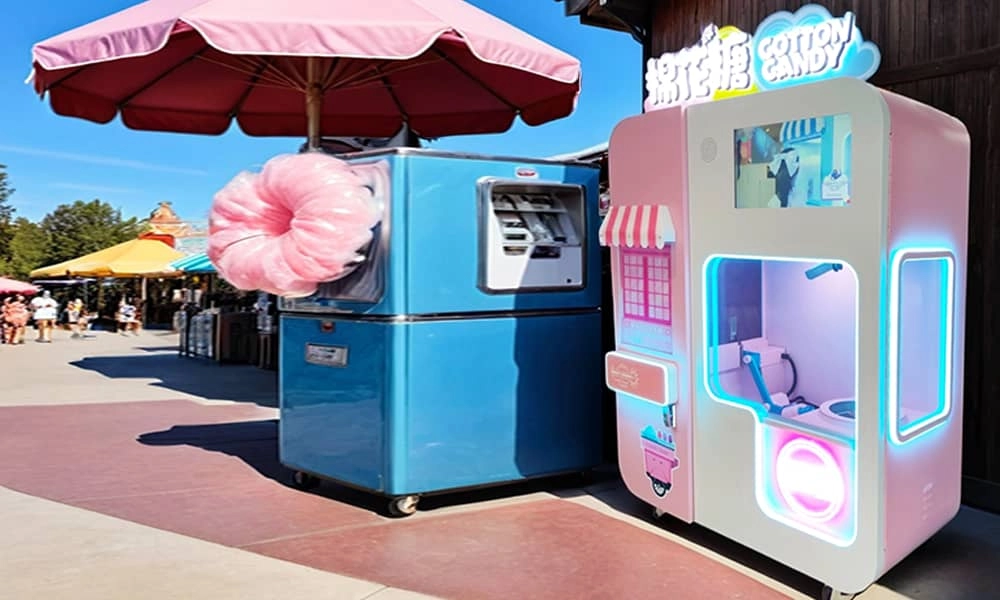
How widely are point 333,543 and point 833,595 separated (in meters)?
2.21

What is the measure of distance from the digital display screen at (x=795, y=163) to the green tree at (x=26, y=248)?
125 feet

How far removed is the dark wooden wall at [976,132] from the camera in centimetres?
416

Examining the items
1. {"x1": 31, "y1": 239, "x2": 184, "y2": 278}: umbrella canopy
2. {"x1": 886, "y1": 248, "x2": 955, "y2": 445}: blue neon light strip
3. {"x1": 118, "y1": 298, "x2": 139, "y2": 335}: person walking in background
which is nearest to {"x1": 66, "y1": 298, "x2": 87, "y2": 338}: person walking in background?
{"x1": 118, "y1": 298, "x2": 139, "y2": 335}: person walking in background

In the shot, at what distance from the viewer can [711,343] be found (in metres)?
3.61

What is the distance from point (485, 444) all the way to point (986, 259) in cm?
286

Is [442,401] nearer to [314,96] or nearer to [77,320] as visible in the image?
[314,96]

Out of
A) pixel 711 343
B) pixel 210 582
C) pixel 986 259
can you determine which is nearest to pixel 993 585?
pixel 711 343

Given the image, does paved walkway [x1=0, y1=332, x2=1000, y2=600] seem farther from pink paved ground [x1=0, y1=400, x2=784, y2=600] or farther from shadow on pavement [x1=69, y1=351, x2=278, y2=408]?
shadow on pavement [x1=69, y1=351, x2=278, y2=408]

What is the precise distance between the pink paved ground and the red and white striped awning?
144 centimetres

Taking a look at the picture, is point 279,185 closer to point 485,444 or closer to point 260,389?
point 485,444

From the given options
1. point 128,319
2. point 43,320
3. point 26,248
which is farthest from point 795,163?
point 26,248

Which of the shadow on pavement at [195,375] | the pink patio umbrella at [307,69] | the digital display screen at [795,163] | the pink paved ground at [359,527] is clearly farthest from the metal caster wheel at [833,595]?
the shadow on pavement at [195,375]

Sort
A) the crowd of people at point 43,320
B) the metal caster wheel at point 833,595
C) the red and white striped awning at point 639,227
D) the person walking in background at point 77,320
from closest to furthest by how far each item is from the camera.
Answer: the metal caster wheel at point 833,595 < the red and white striped awning at point 639,227 < the crowd of people at point 43,320 < the person walking in background at point 77,320

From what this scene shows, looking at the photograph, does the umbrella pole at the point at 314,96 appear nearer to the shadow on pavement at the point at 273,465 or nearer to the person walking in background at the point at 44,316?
the shadow on pavement at the point at 273,465
